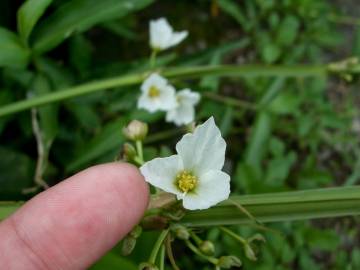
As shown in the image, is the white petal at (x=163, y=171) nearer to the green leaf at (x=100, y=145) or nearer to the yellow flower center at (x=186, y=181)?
the yellow flower center at (x=186, y=181)

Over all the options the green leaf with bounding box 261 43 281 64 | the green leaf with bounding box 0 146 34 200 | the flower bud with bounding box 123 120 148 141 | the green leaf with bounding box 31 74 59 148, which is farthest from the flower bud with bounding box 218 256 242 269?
the green leaf with bounding box 261 43 281 64

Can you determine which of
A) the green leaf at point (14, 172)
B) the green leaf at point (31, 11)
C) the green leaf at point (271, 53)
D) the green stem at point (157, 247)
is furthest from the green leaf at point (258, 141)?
the green stem at point (157, 247)

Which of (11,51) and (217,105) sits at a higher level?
(11,51)

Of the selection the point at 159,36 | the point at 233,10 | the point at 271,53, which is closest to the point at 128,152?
the point at 159,36

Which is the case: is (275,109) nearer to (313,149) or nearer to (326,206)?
(313,149)

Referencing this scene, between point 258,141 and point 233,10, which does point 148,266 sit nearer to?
point 258,141

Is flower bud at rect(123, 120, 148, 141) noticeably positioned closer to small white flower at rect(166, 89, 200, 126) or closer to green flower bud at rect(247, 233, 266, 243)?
green flower bud at rect(247, 233, 266, 243)

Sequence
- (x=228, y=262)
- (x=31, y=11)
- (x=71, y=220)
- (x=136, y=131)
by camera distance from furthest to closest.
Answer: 1. (x=31, y=11)
2. (x=136, y=131)
3. (x=228, y=262)
4. (x=71, y=220)
